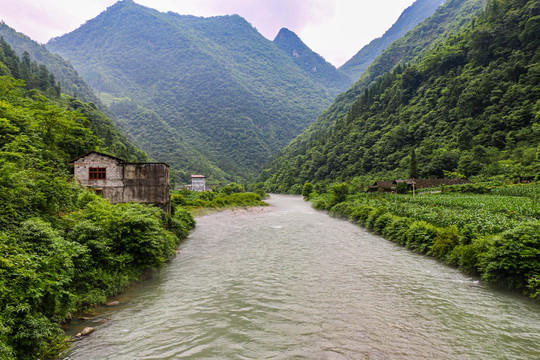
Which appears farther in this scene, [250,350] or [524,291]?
[524,291]

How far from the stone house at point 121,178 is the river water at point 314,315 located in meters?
10.1

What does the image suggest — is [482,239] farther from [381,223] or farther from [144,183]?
[144,183]

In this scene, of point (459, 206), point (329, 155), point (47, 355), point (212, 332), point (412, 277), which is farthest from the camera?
point (329, 155)

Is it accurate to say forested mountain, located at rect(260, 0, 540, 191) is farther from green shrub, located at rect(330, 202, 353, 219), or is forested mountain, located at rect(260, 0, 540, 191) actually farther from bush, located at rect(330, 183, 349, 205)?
green shrub, located at rect(330, 202, 353, 219)

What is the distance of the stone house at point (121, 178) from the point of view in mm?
26812

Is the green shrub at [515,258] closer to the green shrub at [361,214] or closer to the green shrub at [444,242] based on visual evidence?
the green shrub at [444,242]

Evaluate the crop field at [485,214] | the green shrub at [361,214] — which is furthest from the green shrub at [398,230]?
the green shrub at [361,214]

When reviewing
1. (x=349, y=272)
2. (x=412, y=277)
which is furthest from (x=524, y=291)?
(x=349, y=272)

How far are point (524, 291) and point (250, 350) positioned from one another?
42.9ft

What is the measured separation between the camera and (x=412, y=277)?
1633cm

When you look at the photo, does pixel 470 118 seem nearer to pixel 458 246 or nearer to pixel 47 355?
pixel 458 246

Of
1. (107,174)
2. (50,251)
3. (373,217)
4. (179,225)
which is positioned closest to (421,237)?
(373,217)

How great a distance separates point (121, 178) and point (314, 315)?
2363cm

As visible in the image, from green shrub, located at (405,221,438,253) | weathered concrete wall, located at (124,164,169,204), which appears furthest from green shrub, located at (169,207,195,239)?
green shrub, located at (405,221,438,253)
